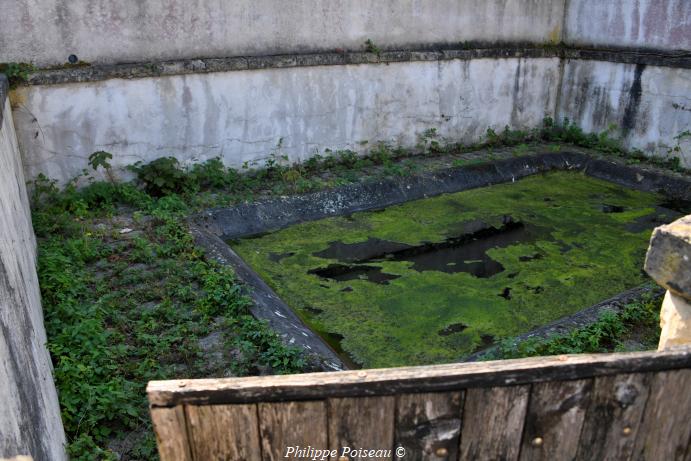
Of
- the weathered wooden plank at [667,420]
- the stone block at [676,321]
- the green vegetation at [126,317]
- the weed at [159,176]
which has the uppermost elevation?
the stone block at [676,321]

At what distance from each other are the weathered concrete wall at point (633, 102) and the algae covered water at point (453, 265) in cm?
102

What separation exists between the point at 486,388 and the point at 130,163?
539 centimetres

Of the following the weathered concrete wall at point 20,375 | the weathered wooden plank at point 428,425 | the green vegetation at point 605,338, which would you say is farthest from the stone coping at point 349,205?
the weathered wooden plank at point 428,425

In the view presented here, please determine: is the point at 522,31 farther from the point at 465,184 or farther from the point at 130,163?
the point at 130,163

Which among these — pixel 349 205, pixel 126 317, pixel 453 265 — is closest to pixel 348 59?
pixel 349 205

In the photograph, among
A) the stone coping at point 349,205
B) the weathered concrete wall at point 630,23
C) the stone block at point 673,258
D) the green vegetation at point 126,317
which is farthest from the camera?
the weathered concrete wall at point 630,23

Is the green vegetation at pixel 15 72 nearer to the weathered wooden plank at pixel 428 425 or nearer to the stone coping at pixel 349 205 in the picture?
the stone coping at pixel 349 205

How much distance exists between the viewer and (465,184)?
24.1 ft

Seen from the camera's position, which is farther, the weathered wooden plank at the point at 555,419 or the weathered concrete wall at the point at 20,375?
the weathered concrete wall at the point at 20,375

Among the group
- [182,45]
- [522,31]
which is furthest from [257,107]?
[522,31]

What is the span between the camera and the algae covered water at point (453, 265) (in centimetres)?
426

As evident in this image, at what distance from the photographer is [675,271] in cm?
157

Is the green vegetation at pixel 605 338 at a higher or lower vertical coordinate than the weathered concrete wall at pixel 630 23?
lower

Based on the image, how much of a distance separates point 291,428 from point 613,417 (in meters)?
0.80
